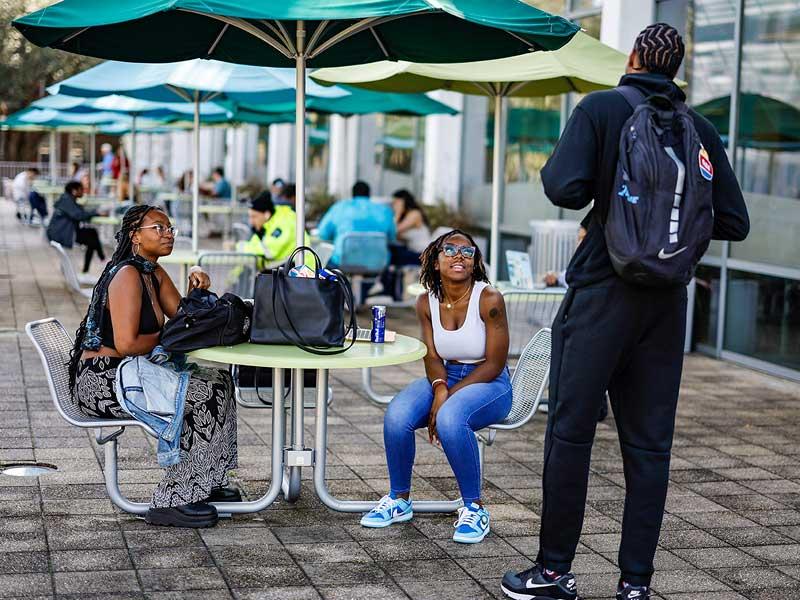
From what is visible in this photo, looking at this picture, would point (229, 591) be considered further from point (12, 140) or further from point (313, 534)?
point (12, 140)

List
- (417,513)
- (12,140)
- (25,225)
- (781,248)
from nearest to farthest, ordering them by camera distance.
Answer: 1. (417,513)
2. (781,248)
3. (25,225)
4. (12,140)

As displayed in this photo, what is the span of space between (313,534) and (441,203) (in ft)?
37.7

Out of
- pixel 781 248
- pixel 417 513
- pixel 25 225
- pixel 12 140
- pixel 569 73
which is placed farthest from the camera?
pixel 12 140

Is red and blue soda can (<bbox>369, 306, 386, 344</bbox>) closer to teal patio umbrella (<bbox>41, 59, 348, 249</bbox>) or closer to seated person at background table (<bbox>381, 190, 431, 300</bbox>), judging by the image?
teal patio umbrella (<bbox>41, 59, 348, 249</bbox>)

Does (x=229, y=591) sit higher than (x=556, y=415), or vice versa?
(x=556, y=415)

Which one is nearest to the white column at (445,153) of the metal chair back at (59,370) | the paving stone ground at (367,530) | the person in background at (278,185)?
the person in background at (278,185)

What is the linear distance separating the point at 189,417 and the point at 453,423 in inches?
41.3

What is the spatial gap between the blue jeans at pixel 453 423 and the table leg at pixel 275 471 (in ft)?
1.41

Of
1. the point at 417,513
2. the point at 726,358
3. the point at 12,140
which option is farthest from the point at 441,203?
the point at 12,140

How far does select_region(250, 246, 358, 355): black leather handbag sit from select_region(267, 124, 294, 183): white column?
70.3 feet

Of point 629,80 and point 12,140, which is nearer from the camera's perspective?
point 629,80

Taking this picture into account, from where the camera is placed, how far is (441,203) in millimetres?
16203

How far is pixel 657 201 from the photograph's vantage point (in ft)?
12.3

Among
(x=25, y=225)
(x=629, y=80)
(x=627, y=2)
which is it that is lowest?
(x=25, y=225)
